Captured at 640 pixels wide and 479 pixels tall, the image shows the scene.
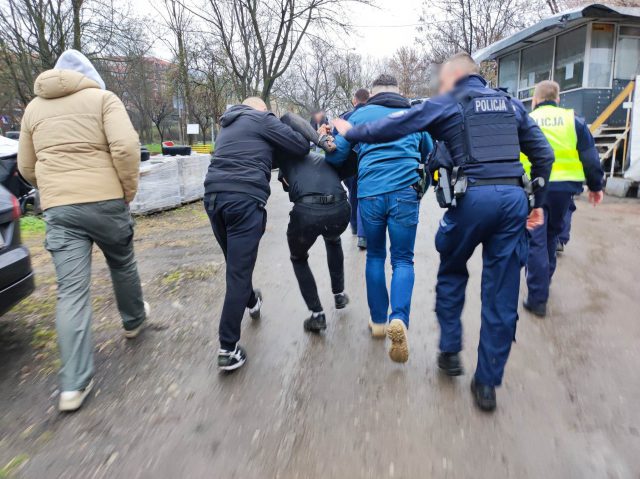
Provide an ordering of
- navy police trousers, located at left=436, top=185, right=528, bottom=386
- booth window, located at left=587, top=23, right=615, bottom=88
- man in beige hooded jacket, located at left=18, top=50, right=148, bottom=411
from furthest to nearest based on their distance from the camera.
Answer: booth window, located at left=587, top=23, right=615, bottom=88 → man in beige hooded jacket, located at left=18, top=50, right=148, bottom=411 → navy police trousers, located at left=436, top=185, right=528, bottom=386

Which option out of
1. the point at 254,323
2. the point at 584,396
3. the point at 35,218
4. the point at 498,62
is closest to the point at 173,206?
the point at 35,218

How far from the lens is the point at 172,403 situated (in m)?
2.79

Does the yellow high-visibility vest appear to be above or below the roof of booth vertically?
below

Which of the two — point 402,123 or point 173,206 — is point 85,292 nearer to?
point 402,123

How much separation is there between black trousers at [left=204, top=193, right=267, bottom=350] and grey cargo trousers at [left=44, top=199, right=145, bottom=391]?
2.23ft

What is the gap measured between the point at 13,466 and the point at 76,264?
1.16 m

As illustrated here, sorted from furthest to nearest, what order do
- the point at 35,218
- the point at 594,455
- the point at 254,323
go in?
→ 1. the point at 35,218
2. the point at 254,323
3. the point at 594,455

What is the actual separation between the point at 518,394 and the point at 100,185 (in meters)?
2.93

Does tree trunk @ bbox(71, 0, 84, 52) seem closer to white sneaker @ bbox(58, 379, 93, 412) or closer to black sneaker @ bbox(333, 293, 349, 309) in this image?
black sneaker @ bbox(333, 293, 349, 309)

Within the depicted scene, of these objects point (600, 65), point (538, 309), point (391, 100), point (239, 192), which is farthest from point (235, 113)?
point (600, 65)

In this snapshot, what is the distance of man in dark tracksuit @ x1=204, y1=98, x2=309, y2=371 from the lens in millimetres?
3021

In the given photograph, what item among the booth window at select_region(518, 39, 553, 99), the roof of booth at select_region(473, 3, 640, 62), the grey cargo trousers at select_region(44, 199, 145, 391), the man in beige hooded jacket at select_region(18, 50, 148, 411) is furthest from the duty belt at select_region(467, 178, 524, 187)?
the booth window at select_region(518, 39, 553, 99)

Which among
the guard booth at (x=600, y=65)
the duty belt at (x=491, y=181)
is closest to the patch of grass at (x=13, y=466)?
the duty belt at (x=491, y=181)

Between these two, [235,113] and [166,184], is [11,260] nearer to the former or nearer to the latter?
[235,113]
